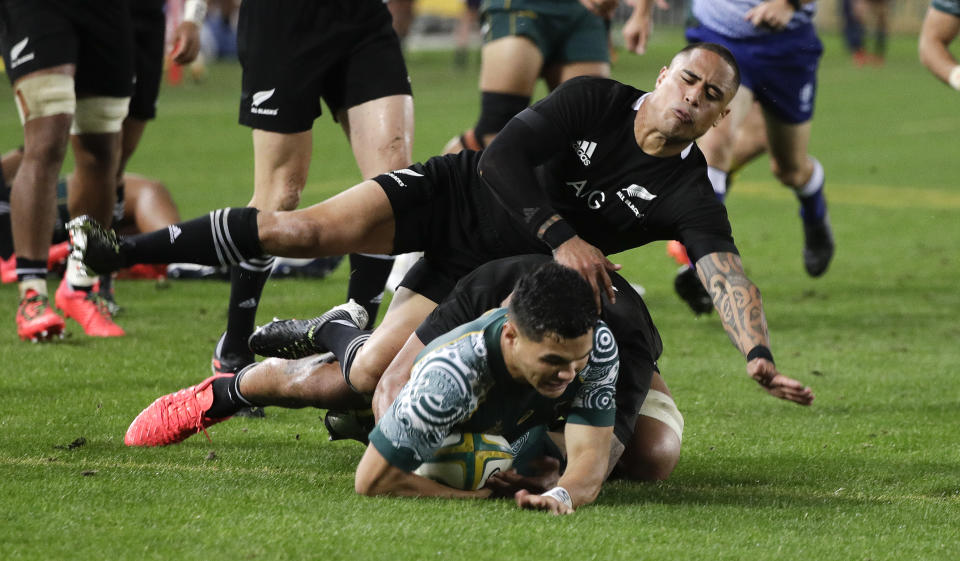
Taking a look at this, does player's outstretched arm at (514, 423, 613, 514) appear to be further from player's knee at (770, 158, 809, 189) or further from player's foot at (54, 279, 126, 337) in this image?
player's knee at (770, 158, 809, 189)

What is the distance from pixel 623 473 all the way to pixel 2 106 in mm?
16544

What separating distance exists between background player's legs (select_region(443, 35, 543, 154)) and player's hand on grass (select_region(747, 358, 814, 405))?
3.59 metres

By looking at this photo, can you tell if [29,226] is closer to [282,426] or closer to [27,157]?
[27,157]

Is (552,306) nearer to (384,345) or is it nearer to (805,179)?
(384,345)

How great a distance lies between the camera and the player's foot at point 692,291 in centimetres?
723

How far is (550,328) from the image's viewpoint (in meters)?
3.65

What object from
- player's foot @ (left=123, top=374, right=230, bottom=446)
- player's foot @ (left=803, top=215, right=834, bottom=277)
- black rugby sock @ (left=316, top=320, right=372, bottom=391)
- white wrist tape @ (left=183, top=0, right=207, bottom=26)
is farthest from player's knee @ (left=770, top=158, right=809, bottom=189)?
player's foot @ (left=123, top=374, right=230, bottom=446)

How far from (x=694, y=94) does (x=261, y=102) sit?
6.08 feet

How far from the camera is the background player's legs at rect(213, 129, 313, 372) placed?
5367 mm

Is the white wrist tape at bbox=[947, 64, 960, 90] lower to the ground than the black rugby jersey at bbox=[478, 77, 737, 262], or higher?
lower

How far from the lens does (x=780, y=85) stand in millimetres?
7434

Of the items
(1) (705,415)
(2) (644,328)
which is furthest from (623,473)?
(1) (705,415)

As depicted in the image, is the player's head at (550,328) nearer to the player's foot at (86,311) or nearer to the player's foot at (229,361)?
the player's foot at (229,361)

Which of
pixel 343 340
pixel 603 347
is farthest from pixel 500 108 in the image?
pixel 603 347
